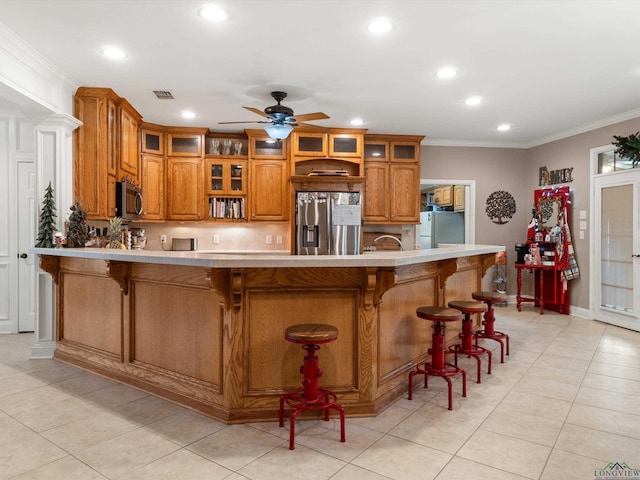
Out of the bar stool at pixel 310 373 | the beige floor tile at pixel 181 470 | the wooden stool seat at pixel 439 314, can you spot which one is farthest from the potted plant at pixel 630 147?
the beige floor tile at pixel 181 470

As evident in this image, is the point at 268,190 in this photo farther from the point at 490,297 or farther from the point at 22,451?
the point at 22,451

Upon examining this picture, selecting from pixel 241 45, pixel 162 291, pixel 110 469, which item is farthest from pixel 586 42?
pixel 110 469

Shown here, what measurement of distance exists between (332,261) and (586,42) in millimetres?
2774

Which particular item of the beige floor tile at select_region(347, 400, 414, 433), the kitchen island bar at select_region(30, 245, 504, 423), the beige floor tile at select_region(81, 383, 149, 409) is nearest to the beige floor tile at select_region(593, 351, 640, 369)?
the kitchen island bar at select_region(30, 245, 504, 423)

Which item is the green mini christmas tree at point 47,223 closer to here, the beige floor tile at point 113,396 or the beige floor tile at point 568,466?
the beige floor tile at point 113,396

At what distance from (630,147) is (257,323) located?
4.82 m

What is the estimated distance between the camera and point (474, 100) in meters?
4.57

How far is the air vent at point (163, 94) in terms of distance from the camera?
14.1 feet

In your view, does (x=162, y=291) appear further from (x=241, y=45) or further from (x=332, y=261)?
(x=241, y=45)

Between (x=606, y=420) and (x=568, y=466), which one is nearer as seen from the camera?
(x=568, y=466)

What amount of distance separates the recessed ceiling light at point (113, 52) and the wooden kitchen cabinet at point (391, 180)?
3566 mm

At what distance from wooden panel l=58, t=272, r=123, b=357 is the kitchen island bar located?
0.17 m

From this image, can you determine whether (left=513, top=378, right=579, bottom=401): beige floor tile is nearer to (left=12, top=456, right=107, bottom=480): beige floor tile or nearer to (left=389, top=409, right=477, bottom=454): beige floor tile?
(left=389, top=409, right=477, bottom=454): beige floor tile

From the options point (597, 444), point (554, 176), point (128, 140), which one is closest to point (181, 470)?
point (597, 444)
